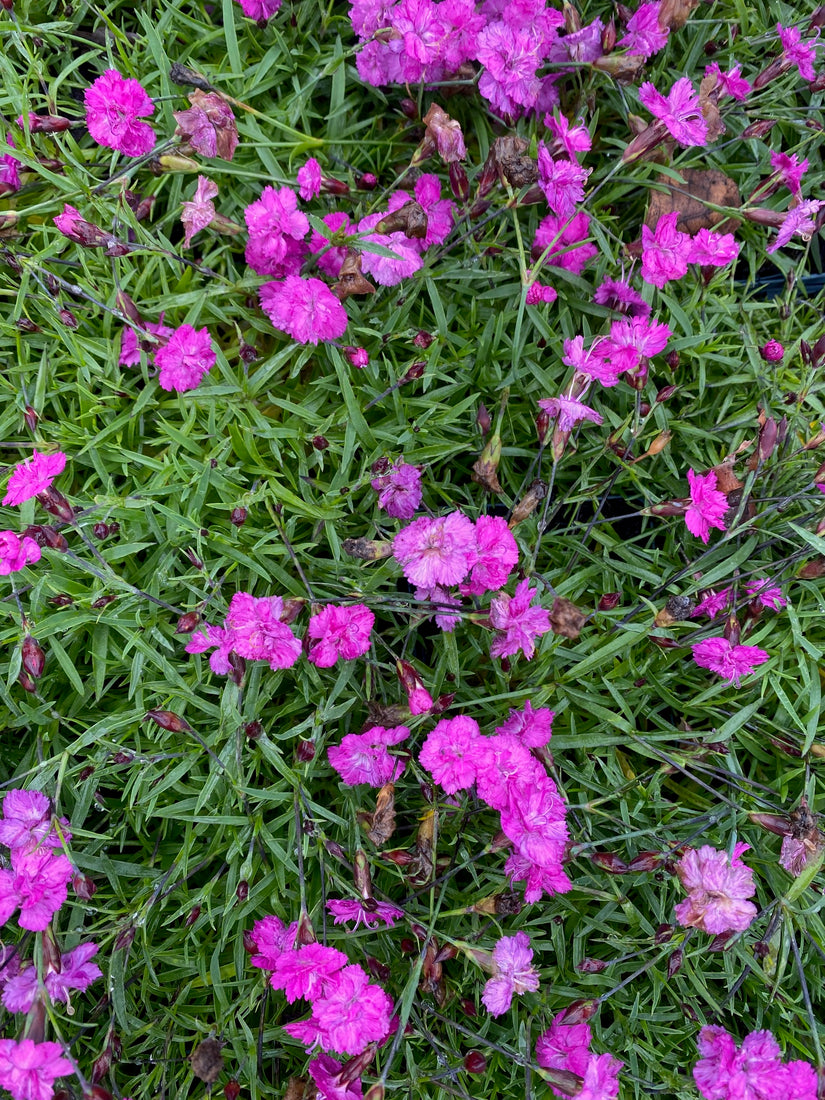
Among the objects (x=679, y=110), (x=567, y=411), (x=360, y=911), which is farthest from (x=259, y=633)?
(x=679, y=110)

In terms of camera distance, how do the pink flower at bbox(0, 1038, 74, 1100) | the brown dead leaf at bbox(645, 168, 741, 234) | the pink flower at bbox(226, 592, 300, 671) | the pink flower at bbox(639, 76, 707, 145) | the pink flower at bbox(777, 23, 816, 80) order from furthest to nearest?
1. the brown dead leaf at bbox(645, 168, 741, 234)
2. the pink flower at bbox(777, 23, 816, 80)
3. the pink flower at bbox(639, 76, 707, 145)
4. the pink flower at bbox(226, 592, 300, 671)
5. the pink flower at bbox(0, 1038, 74, 1100)

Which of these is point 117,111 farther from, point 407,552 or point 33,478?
point 407,552

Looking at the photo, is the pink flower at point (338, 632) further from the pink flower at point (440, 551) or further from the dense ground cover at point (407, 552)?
the pink flower at point (440, 551)

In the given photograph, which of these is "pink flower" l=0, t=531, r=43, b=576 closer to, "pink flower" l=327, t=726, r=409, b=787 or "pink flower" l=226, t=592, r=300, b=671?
"pink flower" l=226, t=592, r=300, b=671

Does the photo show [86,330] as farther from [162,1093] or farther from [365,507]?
[162,1093]

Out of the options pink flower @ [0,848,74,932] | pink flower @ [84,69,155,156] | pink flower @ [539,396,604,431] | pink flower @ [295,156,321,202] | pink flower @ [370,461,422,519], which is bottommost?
pink flower @ [0,848,74,932]

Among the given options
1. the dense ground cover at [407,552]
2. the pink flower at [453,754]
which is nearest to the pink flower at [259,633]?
the dense ground cover at [407,552]

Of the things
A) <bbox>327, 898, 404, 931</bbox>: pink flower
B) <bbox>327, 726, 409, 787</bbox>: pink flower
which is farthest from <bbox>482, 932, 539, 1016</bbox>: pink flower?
<bbox>327, 726, 409, 787</bbox>: pink flower

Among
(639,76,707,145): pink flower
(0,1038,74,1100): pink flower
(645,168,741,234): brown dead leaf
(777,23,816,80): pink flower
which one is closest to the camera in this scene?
(0,1038,74,1100): pink flower
